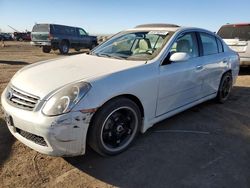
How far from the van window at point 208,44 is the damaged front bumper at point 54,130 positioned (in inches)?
116

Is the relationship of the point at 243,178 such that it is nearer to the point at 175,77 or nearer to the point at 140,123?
the point at 140,123

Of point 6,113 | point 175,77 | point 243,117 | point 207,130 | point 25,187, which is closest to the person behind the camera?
point 25,187

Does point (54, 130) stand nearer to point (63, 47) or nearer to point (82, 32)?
point (63, 47)

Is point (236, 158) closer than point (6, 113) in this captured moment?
No

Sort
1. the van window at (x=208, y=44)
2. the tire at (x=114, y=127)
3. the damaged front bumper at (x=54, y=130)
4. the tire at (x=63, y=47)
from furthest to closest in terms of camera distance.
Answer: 1. the tire at (x=63, y=47)
2. the van window at (x=208, y=44)
3. the tire at (x=114, y=127)
4. the damaged front bumper at (x=54, y=130)

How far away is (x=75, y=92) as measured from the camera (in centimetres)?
314

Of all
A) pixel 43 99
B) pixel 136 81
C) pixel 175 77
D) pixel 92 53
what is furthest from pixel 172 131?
pixel 43 99

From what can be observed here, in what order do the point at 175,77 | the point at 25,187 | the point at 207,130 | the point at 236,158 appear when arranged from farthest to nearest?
the point at 207,130, the point at 175,77, the point at 236,158, the point at 25,187

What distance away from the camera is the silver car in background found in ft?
30.5

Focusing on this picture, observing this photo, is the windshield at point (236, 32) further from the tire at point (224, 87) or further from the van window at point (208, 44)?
the van window at point (208, 44)

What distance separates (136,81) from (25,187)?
171 cm

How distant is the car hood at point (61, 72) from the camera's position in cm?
334

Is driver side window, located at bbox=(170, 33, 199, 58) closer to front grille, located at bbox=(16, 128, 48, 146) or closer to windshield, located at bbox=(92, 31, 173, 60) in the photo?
windshield, located at bbox=(92, 31, 173, 60)

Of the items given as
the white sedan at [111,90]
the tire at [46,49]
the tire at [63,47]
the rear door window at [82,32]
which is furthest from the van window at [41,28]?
the white sedan at [111,90]
